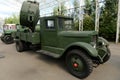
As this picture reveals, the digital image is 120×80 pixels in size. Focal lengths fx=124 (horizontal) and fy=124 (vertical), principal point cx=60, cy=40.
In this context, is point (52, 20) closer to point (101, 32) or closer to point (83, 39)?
point (83, 39)

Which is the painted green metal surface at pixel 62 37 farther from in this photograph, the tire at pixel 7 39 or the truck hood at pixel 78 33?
the tire at pixel 7 39

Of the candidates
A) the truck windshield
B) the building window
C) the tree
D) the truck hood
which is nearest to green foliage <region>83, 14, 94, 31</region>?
the tree

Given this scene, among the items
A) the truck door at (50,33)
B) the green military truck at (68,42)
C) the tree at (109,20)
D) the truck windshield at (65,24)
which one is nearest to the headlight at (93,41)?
the green military truck at (68,42)

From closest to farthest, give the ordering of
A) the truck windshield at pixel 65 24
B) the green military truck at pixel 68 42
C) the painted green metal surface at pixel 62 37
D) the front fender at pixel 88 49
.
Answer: the front fender at pixel 88 49 → the green military truck at pixel 68 42 → the painted green metal surface at pixel 62 37 → the truck windshield at pixel 65 24

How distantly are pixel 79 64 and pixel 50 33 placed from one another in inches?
72.5

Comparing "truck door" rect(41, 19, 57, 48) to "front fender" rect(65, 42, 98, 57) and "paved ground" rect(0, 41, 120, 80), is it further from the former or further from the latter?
"front fender" rect(65, 42, 98, 57)

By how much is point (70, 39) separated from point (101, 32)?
881 centimetres

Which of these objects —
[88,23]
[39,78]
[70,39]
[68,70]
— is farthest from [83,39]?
[88,23]

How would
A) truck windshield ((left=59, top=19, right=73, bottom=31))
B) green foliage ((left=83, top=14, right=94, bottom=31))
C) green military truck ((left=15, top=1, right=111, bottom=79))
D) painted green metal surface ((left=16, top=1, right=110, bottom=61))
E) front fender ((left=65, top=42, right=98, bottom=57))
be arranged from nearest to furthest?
front fender ((left=65, top=42, right=98, bottom=57)) → green military truck ((left=15, top=1, right=111, bottom=79)) → painted green metal surface ((left=16, top=1, right=110, bottom=61)) → truck windshield ((left=59, top=19, right=73, bottom=31)) → green foliage ((left=83, top=14, right=94, bottom=31))

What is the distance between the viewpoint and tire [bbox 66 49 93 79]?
3.56 m

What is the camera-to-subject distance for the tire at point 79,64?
3.56 meters

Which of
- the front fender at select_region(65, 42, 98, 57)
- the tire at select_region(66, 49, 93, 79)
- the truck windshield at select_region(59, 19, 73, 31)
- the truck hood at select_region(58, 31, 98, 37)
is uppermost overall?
the truck windshield at select_region(59, 19, 73, 31)

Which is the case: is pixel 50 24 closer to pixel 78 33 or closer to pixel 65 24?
pixel 65 24

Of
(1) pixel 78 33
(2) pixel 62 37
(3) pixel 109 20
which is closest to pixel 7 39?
(2) pixel 62 37
